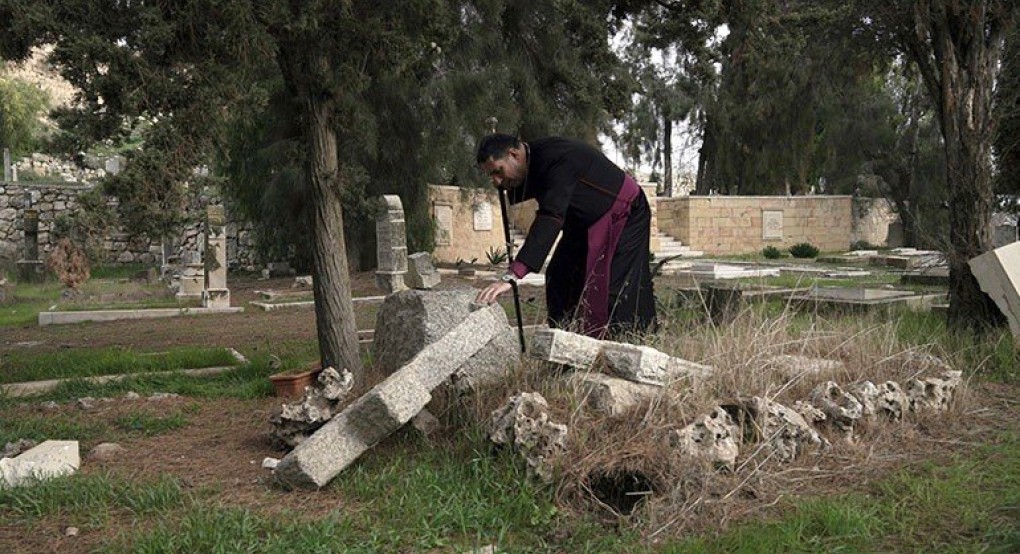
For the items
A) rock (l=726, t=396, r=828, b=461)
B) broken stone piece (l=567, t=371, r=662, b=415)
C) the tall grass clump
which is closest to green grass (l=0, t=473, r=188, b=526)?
the tall grass clump

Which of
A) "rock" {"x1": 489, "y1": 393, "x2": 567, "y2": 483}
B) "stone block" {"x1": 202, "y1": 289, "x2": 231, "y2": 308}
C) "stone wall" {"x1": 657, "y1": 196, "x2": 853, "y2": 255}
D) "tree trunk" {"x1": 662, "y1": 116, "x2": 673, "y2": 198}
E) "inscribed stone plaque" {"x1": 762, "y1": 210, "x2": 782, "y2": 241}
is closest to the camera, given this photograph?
"rock" {"x1": 489, "y1": 393, "x2": 567, "y2": 483}

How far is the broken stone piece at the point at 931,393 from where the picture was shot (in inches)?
184

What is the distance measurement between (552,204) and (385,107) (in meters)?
15.2

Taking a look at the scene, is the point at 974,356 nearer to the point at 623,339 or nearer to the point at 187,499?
the point at 623,339

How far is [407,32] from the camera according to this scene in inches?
269

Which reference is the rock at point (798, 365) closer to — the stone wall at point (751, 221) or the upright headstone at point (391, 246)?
the upright headstone at point (391, 246)

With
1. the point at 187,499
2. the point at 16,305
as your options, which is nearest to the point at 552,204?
the point at 187,499

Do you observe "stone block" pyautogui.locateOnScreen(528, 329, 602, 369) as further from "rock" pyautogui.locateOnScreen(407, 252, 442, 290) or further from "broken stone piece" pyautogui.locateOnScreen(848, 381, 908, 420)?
"rock" pyautogui.locateOnScreen(407, 252, 442, 290)

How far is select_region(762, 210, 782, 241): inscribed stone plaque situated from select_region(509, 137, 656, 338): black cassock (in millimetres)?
26238

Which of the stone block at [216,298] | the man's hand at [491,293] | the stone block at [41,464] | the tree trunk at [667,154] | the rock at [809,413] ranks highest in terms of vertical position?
the tree trunk at [667,154]

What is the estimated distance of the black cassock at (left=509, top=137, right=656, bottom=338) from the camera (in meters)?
4.88

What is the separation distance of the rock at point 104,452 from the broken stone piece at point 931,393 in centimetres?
431

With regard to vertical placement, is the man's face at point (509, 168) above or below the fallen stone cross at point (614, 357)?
above

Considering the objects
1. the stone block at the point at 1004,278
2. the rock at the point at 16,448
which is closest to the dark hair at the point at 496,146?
the rock at the point at 16,448
